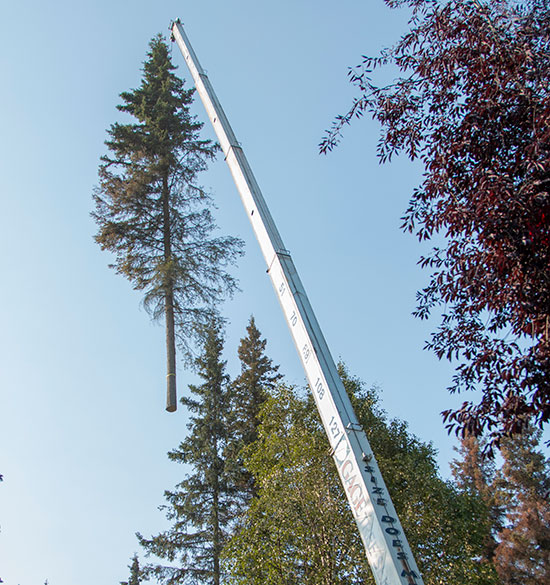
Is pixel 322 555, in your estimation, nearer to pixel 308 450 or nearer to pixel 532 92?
pixel 308 450

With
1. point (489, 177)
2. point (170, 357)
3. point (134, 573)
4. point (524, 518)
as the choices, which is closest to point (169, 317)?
point (170, 357)

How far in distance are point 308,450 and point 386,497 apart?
29.6ft

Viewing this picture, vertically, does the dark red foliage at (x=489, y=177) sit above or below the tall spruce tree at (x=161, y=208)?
below

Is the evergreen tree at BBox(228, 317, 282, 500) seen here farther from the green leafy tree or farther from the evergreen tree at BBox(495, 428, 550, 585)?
the evergreen tree at BBox(495, 428, 550, 585)

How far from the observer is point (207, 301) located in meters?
13.8

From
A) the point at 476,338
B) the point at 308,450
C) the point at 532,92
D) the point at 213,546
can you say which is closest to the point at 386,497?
the point at 476,338

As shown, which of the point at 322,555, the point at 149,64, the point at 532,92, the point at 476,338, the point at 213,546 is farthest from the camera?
the point at 213,546

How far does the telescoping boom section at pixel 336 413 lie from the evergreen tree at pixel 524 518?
75.9 feet

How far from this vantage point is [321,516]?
42.4ft

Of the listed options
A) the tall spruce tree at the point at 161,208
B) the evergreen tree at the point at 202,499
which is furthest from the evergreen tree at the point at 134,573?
the tall spruce tree at the point at 161,208

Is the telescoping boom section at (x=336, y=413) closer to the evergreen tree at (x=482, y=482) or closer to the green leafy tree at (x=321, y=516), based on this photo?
the green leafy tree at (x=321, y=516)

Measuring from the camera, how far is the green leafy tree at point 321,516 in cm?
1269

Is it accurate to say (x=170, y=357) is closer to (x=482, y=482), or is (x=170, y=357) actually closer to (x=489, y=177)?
(x=489, y=177)

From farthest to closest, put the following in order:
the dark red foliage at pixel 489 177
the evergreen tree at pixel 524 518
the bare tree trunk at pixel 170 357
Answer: the evergreen tree at pixel 524 518 < the bare tree trunk at pixel 170 357 < the dark red foliage at pixel 489 177
